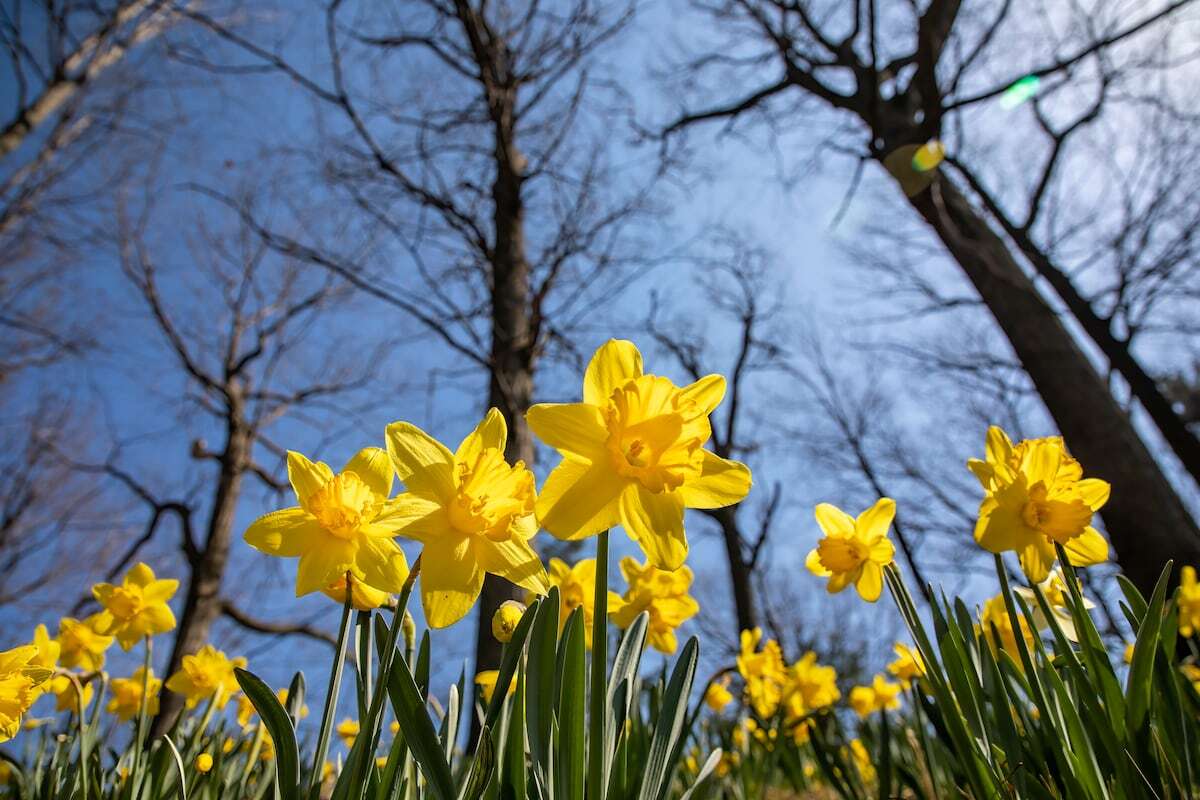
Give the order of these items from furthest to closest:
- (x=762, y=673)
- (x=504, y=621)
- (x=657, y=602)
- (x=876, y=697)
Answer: (x=876, y=697) < (x=762, y=673) < (x=657, y=602) < (x=504, y=621)

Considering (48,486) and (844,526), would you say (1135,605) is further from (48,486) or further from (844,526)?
(48,486)

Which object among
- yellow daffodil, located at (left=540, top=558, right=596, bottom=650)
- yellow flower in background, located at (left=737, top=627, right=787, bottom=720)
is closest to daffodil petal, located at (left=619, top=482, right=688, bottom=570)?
yellow daffodil, located at (left=540, top=558, right=596, bottom=650)

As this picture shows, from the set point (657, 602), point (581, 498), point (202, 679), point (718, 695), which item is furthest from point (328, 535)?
point (718, 695)

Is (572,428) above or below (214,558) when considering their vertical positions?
below

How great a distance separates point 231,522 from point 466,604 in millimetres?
6329

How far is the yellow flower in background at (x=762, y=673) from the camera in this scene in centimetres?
246

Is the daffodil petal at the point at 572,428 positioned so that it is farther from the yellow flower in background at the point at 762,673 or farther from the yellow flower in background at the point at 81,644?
the yellow flower in background at the point at 762,673

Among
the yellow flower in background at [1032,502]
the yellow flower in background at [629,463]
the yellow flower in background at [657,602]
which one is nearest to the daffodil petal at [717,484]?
the yellow flower in background at [629,463]

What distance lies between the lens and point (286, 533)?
3.05 ft

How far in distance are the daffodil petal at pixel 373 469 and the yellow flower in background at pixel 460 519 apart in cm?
13

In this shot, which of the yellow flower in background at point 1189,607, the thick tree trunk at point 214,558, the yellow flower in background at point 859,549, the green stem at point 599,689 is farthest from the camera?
the thick tree trunk at point 214,558

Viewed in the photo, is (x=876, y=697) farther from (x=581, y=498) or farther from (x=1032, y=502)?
(x=581, y=498)

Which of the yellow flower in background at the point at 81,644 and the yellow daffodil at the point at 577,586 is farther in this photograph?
the yellow flower in background at the point at 81,644

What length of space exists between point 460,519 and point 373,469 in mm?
217
